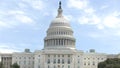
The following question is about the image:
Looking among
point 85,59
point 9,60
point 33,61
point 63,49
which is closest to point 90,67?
point 85,59

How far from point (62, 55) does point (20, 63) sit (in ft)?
82.1

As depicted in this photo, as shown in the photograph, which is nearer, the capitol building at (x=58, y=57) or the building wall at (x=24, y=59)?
the capitol building at (x=58, y=57)

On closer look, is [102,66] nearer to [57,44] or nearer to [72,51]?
[72,51]

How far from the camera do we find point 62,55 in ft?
605

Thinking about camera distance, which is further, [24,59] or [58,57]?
[24,59]

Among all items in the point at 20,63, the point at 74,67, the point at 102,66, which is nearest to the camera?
the point at 102,66

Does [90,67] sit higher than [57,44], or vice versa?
[57,44]

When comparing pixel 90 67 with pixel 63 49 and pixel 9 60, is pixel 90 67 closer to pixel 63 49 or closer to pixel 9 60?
pixel 63 49

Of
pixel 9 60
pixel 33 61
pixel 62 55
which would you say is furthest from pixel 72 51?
pixel 9 60

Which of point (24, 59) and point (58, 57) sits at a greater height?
point (58, 57)

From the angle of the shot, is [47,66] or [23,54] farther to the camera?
[23,54]

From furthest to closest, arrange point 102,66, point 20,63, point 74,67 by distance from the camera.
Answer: point 20,63 → point 74,67 → point 102,66

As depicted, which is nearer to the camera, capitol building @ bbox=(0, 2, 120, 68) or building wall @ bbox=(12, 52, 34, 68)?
capitol building @ bbox=(0, 2, 120, 68)

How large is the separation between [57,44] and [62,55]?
13.2 m
